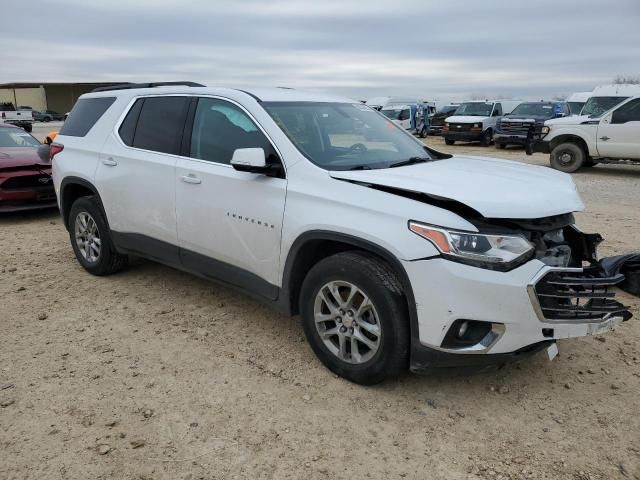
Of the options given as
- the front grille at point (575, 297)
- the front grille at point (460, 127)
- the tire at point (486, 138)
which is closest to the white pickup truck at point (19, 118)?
the front grille at point (460, 127)

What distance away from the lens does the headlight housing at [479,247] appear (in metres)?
2.90

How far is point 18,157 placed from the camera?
8.46 m

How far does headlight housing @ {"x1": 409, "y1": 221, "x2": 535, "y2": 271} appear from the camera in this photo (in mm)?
2896

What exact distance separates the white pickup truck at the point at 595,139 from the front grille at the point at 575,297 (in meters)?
11.9

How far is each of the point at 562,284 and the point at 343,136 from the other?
6.32ft

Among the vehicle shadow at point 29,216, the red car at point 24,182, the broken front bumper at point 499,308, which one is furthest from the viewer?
the vehicle shadow at point 29,216

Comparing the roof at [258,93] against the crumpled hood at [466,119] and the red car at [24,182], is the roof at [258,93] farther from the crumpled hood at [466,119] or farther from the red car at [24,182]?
the crumpled hood at [466,119]

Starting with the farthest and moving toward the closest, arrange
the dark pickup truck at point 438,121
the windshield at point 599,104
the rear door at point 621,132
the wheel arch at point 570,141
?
the dark pickup truck at point 438,121
the windshield at point 599,104
the wheel arch at point 570,141
the rear door at point 621,132

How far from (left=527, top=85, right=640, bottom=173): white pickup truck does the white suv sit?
11.1m

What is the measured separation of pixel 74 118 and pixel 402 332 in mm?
4292

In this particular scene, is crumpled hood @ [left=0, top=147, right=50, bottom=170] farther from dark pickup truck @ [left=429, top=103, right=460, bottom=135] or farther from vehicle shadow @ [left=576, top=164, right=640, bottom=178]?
dark pickup truck @ [left=429, top=103, right=460, bottom=135]

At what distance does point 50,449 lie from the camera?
2.85m

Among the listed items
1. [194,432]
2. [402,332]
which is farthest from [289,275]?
[194,432]

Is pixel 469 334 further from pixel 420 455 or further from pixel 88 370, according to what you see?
pixel 88 370
